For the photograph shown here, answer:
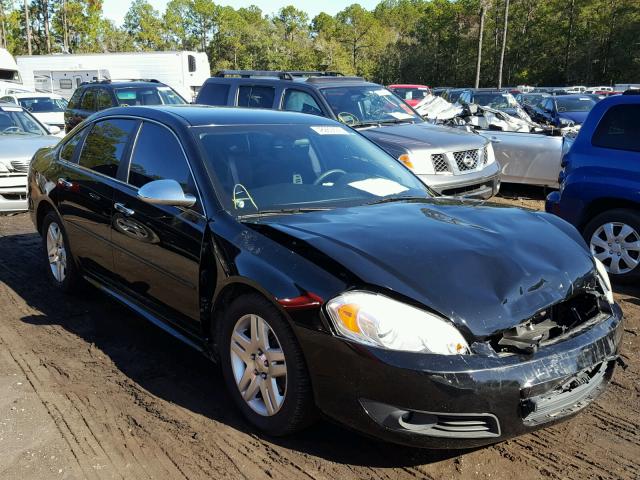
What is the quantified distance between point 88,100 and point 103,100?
70 cm

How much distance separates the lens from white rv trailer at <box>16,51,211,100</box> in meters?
A: 29.2

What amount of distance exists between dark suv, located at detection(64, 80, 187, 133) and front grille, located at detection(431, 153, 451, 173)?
25.9 feet

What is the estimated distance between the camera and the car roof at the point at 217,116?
3937 millimetres

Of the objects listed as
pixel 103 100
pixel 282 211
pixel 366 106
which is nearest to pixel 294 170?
pixel 282 211

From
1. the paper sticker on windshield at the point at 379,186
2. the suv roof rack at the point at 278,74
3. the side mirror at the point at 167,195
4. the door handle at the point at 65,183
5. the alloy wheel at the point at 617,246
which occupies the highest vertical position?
the suv roof rack at the point at 278,74

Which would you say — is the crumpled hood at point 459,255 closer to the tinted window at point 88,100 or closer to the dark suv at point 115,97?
the dark suv at point 115,97

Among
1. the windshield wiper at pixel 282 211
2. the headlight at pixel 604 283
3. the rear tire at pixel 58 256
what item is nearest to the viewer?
the headlight at pixel 604 283

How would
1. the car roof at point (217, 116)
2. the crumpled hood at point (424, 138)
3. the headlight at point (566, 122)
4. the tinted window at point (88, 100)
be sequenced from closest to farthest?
1. the car roof at point (217, 116)
2. the crumpled hood at point (424, 138)
3. the tinted window at point (88, 100)
4. the headlight at point (566, 122)

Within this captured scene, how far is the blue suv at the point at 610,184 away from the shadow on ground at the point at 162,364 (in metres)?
3.53

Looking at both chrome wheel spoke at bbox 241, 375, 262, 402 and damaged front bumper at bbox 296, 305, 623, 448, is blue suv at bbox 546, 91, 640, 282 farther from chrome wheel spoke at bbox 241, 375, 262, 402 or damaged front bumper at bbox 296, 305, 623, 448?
chrome wheel spoke at bbox 241, 375, 262, 402

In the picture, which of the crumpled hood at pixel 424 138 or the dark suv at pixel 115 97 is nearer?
the crumpled hood at pixel 424 138

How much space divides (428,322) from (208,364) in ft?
6.23

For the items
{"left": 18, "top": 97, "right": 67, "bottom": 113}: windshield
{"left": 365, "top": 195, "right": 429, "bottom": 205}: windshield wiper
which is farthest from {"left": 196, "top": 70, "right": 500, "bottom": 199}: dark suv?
{"left": 18, "top": 97, "right": 67, "bottom": 113}: windshield

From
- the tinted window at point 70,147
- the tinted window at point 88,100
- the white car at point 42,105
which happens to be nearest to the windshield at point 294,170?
the tinted window at point 70,147
